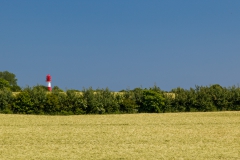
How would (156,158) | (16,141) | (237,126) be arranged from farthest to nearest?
(237,126), (16,141), (156,158)

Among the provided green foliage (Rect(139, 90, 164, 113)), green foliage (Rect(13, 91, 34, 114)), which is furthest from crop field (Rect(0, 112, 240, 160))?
green foliage (Rect(139, 90, 164, 113))

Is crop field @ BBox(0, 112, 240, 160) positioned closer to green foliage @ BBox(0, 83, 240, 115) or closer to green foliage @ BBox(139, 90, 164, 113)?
green foliage @ BBox(0, 83, 240, 115)

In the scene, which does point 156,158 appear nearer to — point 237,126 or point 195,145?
point 195,145

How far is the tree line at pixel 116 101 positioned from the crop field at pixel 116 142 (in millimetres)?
7182

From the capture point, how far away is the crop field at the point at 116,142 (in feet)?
37.3

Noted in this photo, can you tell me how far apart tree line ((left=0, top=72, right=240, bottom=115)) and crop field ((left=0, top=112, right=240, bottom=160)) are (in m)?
7.18

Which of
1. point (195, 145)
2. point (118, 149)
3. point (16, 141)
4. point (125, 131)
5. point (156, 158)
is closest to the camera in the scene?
point (156, 158)

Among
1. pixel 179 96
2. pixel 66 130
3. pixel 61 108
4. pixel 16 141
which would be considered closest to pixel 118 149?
pixel 16 141

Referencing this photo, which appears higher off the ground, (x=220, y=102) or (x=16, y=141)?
(x=220, y=102)

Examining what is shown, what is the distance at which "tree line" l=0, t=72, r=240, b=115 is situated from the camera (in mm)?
27312

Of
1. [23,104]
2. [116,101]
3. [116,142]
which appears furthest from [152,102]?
[116,142]

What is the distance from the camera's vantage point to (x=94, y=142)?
45.1 ft

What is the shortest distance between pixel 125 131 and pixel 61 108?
1139 cm

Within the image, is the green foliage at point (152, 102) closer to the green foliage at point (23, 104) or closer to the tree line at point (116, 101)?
the tree line at point (116, 101)
